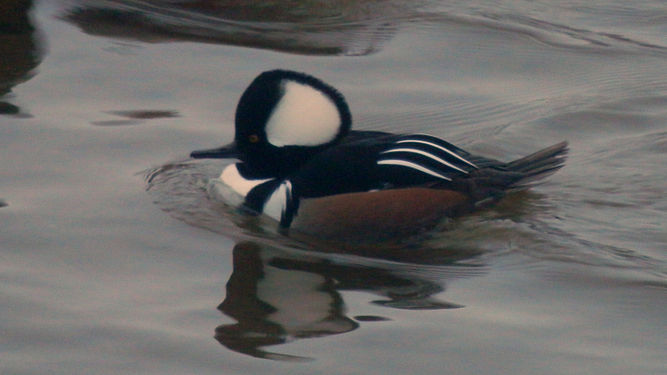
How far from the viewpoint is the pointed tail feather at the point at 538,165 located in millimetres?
6223

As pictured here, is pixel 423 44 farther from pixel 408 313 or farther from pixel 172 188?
pixel 408 313

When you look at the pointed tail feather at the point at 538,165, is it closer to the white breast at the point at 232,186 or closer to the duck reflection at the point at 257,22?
the white breast at the point at 232,186

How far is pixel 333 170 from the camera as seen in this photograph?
577cm

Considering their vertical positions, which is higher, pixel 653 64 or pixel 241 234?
pixel 653 64

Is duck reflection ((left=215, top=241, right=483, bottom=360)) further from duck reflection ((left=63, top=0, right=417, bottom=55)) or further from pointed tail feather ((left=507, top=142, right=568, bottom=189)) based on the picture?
duck reflection ((left=63, top=0, right=417, bottom=55))

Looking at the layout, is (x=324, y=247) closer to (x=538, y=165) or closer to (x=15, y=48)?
(x=538, y=165)

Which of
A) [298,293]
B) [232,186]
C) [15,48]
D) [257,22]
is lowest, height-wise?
[298,293]

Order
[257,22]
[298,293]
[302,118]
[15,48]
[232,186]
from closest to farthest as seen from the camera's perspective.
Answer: [298,293] → [302,118] → [232,186] → [15,48] → [257,22]

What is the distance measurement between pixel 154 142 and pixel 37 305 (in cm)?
219

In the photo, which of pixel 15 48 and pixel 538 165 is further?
pixel 15 48

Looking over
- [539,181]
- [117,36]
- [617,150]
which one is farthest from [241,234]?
[117,36]

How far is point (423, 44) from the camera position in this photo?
28.6 ft

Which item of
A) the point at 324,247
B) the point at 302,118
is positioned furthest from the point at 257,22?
the point at 324,247

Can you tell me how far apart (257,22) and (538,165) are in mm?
3450
